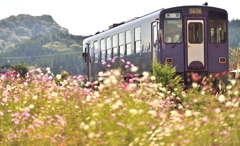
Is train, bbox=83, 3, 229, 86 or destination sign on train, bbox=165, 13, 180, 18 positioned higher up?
destination sign on train, bbox=165, 13, 180, 18

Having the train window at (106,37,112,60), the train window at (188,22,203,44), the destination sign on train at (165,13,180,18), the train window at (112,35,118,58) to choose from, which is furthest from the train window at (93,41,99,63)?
the destination sign on train at (165,13,180,18)

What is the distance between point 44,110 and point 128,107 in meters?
3.28

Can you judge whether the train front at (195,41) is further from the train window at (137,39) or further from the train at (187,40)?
the train window at (137,39)

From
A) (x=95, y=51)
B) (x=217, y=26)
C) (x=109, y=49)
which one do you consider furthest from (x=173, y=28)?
(x=95, y=51)

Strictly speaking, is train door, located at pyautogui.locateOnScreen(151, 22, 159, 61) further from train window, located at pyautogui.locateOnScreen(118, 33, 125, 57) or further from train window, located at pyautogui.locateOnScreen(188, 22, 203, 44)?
train window, located at pyautogui.locateOnScreen(118, 33, 125, 57)

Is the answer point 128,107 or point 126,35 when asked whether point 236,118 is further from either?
point 126,35

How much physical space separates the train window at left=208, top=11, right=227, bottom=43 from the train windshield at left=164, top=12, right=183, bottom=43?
3.49 feet

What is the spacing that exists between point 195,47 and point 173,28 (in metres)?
0.96

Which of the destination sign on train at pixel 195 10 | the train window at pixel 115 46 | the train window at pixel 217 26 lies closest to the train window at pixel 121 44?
the train window at pixel 115 46

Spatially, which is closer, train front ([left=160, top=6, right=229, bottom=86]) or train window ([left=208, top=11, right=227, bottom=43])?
train front ([left=160, top=6, right=229, bottom=86])

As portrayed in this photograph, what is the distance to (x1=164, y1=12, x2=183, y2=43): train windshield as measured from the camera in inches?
717

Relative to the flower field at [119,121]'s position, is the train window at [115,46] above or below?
above

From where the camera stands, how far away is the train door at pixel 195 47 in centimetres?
1858

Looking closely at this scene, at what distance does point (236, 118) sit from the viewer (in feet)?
19.4
